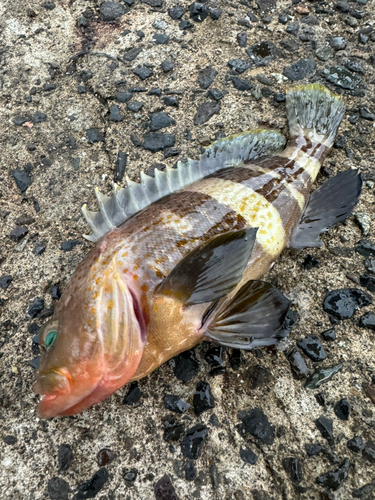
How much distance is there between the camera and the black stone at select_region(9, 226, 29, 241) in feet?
9.68

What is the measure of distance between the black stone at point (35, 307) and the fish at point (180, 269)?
0.44 metres

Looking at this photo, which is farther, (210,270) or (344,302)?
(344,302)

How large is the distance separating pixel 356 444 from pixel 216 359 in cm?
90

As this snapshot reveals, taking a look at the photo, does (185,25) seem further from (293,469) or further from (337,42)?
(293,469)

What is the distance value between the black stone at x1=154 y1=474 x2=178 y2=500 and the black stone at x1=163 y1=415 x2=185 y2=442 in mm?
193

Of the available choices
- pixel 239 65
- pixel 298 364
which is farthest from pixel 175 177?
pixel 239 65

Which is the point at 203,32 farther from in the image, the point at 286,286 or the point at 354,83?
the point at 286,286

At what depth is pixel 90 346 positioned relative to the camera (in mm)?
2084

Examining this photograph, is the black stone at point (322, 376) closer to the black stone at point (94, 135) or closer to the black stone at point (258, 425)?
the black stone at point (258, 425)

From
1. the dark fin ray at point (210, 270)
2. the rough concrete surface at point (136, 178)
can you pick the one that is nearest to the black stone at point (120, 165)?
the rough concrete surface at point (136, 178)

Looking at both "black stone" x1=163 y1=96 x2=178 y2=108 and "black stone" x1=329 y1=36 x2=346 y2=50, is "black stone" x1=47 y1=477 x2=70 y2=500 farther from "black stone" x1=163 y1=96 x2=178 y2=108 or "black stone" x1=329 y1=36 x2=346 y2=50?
"black stone" x1=329 y1=36 x2=346 y2=50

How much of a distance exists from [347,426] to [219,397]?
2.45ft

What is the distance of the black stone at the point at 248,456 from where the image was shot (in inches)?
87.3

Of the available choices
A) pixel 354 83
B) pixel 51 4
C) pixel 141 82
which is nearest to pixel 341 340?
pixel 354 83
